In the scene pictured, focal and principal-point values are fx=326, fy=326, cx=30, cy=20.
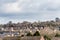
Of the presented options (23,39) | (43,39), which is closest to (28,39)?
(23,39)

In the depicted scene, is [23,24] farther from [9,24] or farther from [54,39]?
[54,39]

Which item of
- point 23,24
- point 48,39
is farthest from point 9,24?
point 48,39

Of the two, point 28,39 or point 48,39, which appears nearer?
point 28,39

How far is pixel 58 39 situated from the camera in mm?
60719

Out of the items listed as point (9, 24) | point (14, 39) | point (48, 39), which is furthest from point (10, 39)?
point (9, 24)

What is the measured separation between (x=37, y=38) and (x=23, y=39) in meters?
2.50

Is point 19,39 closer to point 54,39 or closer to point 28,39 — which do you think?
point 28,39

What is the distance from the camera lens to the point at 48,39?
60.9 m

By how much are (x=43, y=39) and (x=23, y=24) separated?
462 feet

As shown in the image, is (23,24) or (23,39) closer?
(23,39)

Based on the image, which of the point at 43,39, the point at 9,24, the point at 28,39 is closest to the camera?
the point at 28,39

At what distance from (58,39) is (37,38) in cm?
590

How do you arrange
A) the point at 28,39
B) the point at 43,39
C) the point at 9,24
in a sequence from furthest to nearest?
the point at 9,24 < the point at 43,39 < the point at 28,39

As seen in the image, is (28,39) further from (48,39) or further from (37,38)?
(48,39)
